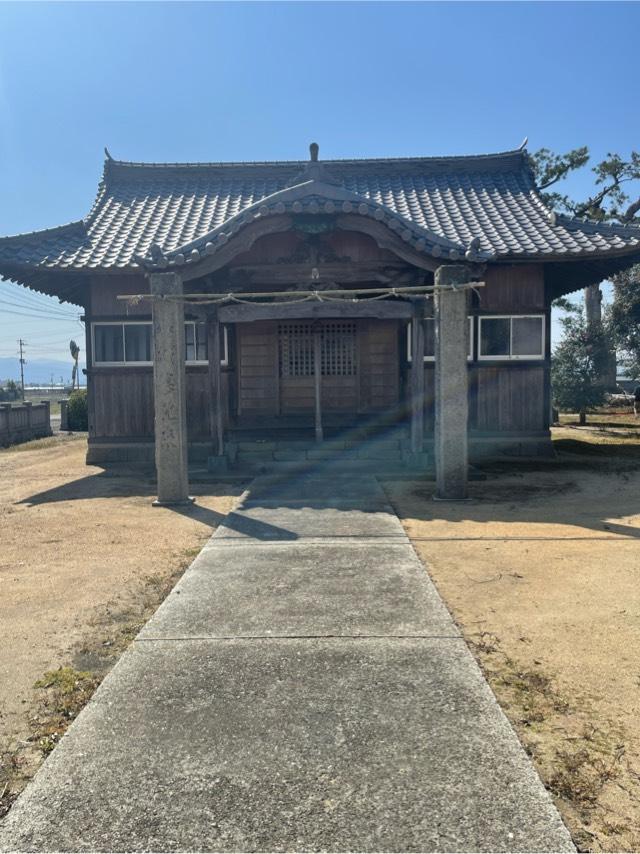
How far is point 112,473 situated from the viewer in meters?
11.2

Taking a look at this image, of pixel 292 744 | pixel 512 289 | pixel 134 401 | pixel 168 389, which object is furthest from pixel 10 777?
pixel 512 289

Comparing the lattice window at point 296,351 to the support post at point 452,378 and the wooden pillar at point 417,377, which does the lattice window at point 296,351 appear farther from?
the support post at point 452,378

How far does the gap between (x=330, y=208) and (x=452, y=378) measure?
11.0 feet

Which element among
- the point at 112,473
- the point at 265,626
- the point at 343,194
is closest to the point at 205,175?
the point at 343,194

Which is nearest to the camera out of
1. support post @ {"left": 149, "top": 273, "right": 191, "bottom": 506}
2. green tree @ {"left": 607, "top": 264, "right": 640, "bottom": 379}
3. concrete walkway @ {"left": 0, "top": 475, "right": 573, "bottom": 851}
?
concrete walkway @ {"left": 0, "top": 475, "right": 573, "bottom": 851}

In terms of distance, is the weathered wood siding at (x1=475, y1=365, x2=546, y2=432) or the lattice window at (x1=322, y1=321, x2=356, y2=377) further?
the lattice window at (x1=322, y1=321, x2=356, y2=377)

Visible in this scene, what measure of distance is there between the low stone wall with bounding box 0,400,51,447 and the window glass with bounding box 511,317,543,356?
47.9ft

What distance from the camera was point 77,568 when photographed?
5.37 metres

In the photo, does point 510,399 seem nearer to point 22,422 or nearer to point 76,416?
point 22,422

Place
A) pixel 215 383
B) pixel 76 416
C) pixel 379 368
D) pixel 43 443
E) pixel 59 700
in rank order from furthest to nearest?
pixel 76 416, pixel 43 443, pixel 379 368, pixel 215 383, pixel 59 700

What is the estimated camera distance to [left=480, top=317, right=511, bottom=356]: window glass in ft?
40.0

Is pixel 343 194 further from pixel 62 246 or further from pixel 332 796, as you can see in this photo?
pixel 332 796

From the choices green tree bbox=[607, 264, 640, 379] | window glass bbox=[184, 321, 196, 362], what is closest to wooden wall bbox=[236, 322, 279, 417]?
window glass bbox=[184, 321, 196, 362]

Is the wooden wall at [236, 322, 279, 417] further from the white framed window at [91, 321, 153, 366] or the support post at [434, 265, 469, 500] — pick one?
the support post at [434, 265, 469, 500]
